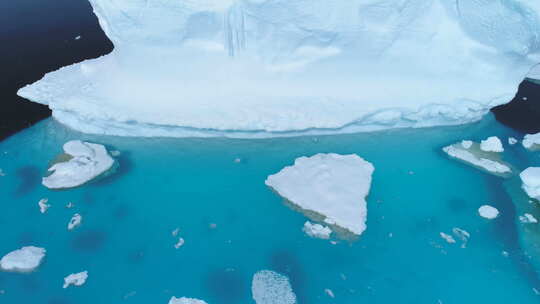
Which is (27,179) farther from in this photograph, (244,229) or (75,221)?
(244,229)

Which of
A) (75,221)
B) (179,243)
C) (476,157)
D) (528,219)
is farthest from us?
(476,157)

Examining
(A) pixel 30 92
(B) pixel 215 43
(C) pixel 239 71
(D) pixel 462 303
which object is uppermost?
(B) pixel 215 43

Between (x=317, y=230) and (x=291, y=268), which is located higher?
(x=317, y=230)

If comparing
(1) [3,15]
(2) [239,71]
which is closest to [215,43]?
(2) [239,71]

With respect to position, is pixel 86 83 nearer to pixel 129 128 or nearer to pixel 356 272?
pixel 129 128

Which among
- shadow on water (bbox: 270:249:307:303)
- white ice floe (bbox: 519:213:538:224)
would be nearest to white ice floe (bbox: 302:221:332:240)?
shadow on water (bbox: 270:249:307:303)

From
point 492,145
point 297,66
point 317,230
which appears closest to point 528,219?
point 492,145

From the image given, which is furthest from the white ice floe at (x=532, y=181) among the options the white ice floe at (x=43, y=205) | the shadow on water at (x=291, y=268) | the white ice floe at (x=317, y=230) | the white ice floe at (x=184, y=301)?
the white ice floe at (x=43, y=205)

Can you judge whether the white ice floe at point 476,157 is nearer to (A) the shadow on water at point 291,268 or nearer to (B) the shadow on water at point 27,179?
(A) the shadow on water at point 291,268
